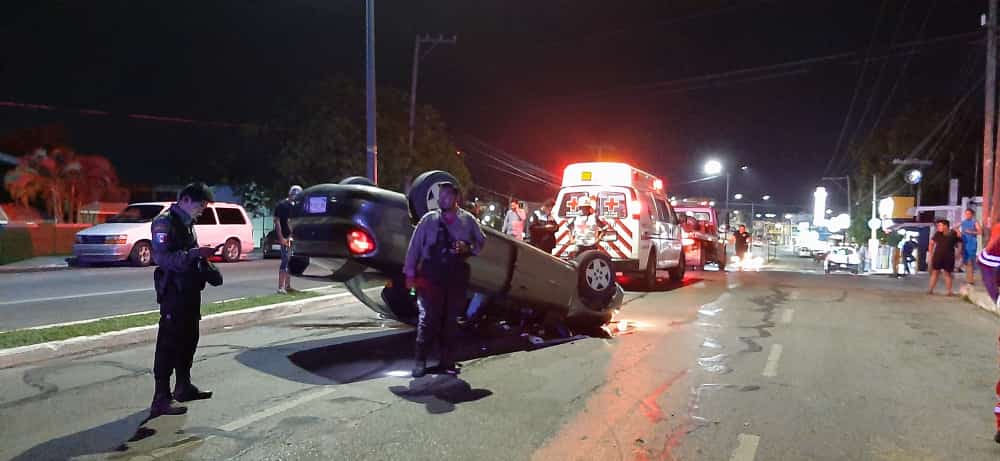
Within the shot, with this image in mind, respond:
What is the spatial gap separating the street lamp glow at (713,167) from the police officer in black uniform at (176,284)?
45211 millimetres

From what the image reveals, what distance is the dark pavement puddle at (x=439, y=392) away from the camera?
542 centimetres

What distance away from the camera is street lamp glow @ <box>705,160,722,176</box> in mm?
47031

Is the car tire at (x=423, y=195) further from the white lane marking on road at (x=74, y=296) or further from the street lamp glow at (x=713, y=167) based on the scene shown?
the street lamp glow at (x=713, y=167)

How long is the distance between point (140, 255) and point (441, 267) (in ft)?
51.5

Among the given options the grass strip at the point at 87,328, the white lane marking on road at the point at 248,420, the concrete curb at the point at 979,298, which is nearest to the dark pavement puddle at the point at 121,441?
the white lane marking on road at the point at 248,420

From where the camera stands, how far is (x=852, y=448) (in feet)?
14.9

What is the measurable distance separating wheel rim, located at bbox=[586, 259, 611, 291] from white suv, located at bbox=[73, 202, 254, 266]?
1232cm

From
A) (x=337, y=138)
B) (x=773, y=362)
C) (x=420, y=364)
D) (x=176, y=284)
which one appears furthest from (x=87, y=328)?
(x=337, y=138)

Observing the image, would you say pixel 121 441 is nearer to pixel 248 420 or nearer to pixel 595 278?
pixel 248 420

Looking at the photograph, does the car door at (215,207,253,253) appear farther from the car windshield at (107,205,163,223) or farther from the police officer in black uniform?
the police officer in black uniform

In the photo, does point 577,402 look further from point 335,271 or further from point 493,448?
point 335,271

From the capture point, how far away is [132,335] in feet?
25.6

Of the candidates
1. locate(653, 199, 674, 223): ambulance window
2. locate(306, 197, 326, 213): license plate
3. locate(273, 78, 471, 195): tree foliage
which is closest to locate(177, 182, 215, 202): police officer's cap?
locate(306, 197, 326, 213): license plate

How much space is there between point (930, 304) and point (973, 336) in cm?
438
